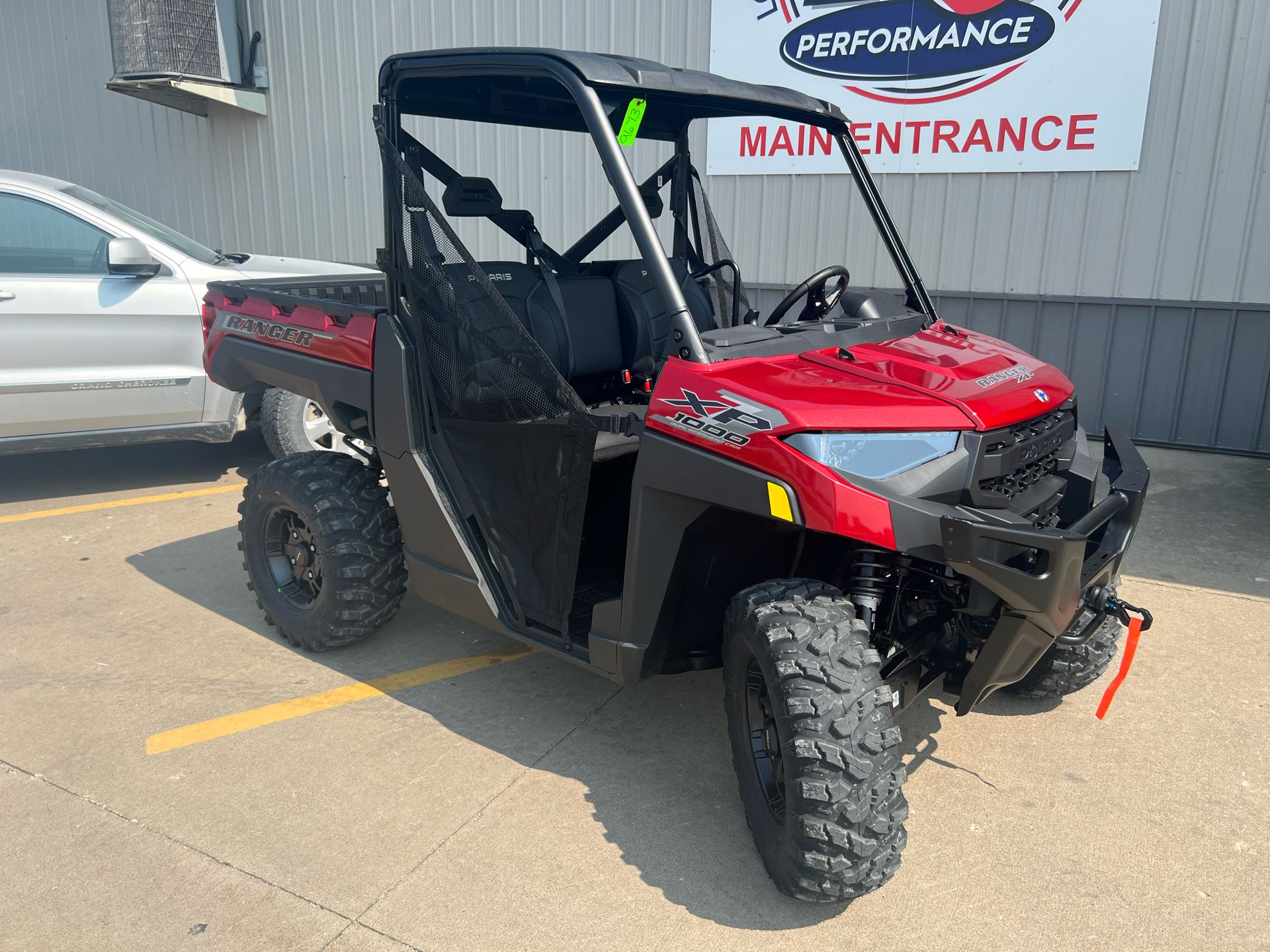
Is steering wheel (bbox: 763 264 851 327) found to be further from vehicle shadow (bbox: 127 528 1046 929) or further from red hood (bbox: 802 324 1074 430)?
vehicle shadow (bbox: 127 528 1046 929)

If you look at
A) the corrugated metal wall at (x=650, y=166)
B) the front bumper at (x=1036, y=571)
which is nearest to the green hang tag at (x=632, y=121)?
the front bumper at (x=1036, y=571)

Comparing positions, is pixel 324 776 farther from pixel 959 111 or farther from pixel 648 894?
pixel 959 111

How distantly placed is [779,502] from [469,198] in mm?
1735

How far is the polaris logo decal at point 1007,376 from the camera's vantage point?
2744mm

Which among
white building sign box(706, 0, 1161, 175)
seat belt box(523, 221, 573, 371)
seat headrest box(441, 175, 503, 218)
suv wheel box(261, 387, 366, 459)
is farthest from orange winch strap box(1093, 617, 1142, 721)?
white building sign box(706, 0, 1161, 175)

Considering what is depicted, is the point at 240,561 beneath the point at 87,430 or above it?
beneath

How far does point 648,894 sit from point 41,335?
15.5 ft

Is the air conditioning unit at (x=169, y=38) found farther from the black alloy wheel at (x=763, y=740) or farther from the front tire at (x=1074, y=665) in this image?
the front tire at (x=1074, y=665)

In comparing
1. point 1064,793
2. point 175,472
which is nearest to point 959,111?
point 1064,793

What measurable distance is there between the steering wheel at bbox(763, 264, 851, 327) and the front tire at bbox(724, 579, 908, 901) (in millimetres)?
1292

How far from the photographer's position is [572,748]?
10.7ft

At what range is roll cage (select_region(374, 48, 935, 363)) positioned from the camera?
8.74 ft

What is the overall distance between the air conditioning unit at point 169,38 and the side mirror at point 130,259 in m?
4.99

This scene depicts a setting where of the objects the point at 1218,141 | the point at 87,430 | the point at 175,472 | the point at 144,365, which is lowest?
the point at 175,472
